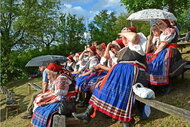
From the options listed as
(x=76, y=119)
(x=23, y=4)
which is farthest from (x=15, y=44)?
(x=76, y=119)

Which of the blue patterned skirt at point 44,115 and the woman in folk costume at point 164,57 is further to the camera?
the woman in folk costume at point 164,57

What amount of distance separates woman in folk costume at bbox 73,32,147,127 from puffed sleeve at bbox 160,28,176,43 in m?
1.18

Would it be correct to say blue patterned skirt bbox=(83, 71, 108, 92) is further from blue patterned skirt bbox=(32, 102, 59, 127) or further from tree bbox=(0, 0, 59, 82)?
tree bbox=(0, 0, 59, 82)

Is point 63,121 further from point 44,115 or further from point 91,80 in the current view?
point 91,80

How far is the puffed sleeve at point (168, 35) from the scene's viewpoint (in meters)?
4.13

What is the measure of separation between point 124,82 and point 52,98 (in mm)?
1452

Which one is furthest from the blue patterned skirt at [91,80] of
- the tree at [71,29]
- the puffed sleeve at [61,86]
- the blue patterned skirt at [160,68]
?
the tree at [71,29]

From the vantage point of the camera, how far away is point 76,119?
11.1 ft

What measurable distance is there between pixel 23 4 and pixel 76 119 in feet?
59.9

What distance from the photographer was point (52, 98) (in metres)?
3.71

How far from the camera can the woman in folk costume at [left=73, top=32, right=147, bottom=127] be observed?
3.00 meters

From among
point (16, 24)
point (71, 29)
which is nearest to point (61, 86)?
point (16, 24)

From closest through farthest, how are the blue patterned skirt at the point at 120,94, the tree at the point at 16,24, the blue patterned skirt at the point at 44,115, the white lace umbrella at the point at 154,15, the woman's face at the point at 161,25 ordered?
the blue patterned skirt at the point at 120,94 < the blue patterned skirt at the point at 44,115 < the woman's face at the point at 161,25 < the white lace umbrella at the point at 154,15 < the tree at the point at 16,24

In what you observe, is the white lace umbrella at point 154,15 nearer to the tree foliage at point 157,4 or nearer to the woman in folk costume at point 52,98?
the woman in folk costume at point 52,98
